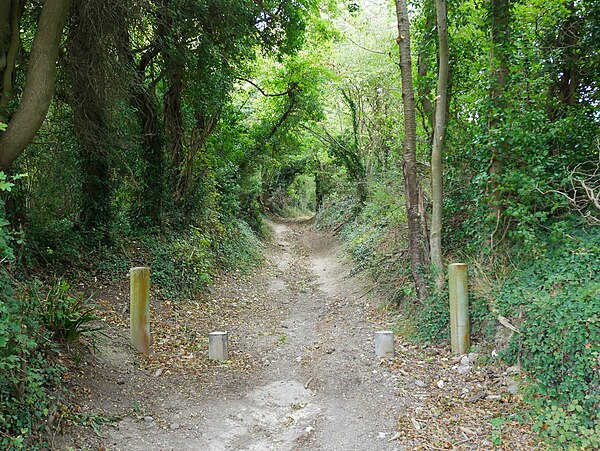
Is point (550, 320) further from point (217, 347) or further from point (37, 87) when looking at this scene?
point (37, 87)

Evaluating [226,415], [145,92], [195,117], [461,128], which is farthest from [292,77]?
[226,415]

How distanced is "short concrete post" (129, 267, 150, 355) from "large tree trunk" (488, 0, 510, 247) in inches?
205

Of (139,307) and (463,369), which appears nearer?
(463,369)

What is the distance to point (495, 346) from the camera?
579cm

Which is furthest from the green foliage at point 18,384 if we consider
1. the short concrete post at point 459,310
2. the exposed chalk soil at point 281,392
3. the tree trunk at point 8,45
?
the short concrete post at point 459,310

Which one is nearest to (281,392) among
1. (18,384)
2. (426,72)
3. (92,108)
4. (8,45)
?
(18,384)

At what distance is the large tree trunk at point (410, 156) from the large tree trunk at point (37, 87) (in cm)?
535

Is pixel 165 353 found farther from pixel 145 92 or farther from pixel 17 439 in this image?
pixel 145 92

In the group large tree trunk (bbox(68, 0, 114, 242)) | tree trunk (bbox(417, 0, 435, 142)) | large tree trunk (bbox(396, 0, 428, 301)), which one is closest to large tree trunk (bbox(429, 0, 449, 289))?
large tree trunk (bbox(396, 0, 428, 301))

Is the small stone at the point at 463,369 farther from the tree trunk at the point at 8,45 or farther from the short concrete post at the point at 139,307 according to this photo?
the tree trunk at the point at 8,45

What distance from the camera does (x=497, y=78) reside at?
6.82 meters

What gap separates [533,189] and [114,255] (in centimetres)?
787

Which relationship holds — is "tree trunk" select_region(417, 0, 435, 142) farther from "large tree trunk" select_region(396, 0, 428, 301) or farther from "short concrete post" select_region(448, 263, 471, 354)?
"short concrete post" select_region(448, 263, 471, 354)

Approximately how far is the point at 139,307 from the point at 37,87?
3.18 m
